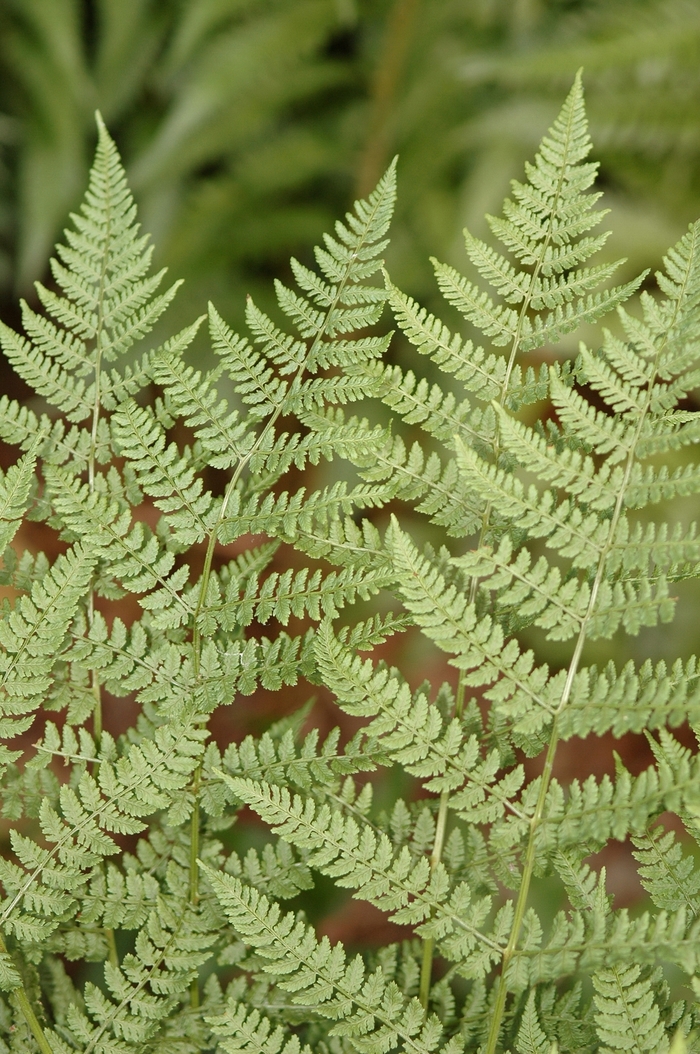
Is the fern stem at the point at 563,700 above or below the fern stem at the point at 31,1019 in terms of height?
above

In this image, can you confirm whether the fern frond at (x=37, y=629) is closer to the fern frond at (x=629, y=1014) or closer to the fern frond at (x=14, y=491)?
the fern frond at (x=14, y=491)

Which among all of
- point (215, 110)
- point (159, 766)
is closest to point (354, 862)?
point (159, 766)

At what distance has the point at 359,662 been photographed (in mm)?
568

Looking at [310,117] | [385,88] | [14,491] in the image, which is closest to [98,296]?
[14,491]

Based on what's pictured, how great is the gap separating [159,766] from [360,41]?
91.9 inches

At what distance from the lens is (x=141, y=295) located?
67 cm

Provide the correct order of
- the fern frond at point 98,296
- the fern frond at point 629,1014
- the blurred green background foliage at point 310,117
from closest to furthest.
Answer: the fern frond at point 629,1014, the fern frond at point 98,296, the blurred green background foliage at point 310,117

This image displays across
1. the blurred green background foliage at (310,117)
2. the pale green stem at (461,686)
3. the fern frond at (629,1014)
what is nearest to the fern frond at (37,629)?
the pale green stem at (461,686)

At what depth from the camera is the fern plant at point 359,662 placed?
56cm

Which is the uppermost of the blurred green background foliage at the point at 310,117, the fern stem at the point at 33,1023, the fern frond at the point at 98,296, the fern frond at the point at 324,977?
the blurred green background foliage at the point at 310,117

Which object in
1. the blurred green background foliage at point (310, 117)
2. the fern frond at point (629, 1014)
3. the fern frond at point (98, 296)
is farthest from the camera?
the blurred green background foliage at point (310, 117)

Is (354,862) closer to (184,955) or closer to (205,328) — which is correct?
(184,955)

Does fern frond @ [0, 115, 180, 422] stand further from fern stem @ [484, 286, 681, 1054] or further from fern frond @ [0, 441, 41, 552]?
fern stem @ [484, 286, 681, 1054]

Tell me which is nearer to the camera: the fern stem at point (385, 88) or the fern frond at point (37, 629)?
the fern frond at point (37, 629)
